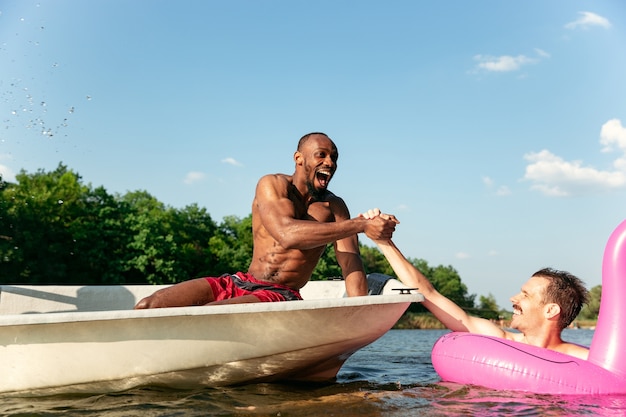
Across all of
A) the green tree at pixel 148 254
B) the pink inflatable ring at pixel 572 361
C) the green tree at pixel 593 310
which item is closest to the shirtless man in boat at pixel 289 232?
the pink inflatable ring at pixel 572 361

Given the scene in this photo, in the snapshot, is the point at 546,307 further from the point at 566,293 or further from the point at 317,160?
the point at 317,160

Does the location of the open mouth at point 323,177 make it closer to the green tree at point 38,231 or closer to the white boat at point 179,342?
the white boat at point 179,342

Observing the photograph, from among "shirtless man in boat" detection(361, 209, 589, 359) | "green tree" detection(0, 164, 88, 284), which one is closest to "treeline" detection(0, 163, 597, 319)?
"green tree" detection(0, 164, 88, 284)

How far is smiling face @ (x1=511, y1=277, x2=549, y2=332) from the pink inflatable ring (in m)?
0.30

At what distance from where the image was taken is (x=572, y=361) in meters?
4.37

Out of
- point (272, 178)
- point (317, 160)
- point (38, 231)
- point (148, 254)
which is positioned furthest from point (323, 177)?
point (38, 231)

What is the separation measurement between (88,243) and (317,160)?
29842 mm

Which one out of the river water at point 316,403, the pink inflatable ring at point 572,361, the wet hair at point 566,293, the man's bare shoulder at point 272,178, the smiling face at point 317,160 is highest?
the smiling face at point 317,160

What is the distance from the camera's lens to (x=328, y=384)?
4.86m

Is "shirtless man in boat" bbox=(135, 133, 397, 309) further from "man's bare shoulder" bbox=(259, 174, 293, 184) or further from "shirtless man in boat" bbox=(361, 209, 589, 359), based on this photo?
"shirtless man in boat" bbox=(361, 209, 589, 359)

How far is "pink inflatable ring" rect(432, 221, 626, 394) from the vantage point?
4.27 meters

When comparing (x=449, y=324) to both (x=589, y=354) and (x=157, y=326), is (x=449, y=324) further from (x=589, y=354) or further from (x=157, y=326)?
(x=157, y=326)

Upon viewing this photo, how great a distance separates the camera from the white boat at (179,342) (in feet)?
12.7

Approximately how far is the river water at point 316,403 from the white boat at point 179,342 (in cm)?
13
